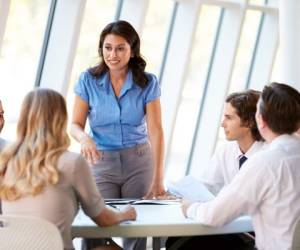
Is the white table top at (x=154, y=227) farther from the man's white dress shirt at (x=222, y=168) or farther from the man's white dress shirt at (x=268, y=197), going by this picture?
the man's white dress shirt at (x=222, y=168)

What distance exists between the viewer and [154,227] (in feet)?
8.15

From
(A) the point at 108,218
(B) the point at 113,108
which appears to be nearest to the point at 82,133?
(B) the point at 113,108

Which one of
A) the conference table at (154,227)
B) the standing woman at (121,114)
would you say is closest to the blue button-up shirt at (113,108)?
the standing woman at (121,114)

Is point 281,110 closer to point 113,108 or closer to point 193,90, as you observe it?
point 113,108

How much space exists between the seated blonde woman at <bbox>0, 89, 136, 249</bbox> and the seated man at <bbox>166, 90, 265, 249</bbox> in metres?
1.08

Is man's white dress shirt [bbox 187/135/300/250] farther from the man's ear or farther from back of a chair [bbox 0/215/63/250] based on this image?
back of a chair [bbox 0/215/63/250]

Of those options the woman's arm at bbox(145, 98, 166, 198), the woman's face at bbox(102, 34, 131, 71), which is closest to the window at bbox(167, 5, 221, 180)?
the woman's arm at bbox(145, 98, 166, 198)

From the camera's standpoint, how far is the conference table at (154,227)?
245cm

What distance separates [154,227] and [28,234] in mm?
519

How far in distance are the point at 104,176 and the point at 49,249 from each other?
1.15 meters

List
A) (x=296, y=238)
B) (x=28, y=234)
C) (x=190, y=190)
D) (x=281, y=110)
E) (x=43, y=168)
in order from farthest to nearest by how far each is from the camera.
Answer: (x=190, y=190) < (x=281, y=110) < (x=296, y=238) < (x=43, y=168) < (x=28, y=234)

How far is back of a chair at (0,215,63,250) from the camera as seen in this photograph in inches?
85.8

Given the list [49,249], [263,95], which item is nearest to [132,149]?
[263,95]

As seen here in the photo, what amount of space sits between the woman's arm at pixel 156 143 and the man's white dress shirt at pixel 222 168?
245 mm
